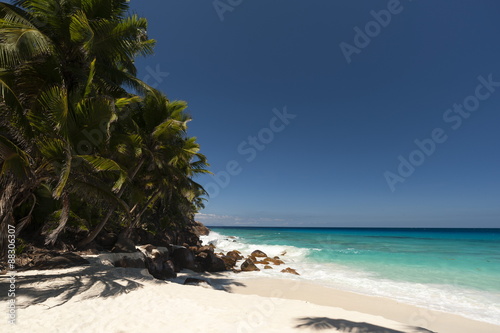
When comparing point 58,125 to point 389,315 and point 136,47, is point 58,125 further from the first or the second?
point 389,315

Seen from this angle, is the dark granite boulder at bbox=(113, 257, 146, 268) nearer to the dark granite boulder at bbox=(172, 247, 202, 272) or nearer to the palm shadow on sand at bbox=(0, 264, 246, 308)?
the palm shadow on sand at bbox=(0, 264, 246, 308)

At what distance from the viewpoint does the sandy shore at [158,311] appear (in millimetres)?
4660

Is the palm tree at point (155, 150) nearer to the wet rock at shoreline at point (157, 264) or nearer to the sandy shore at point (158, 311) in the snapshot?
the wet rock at shoreline at point (157, 264)

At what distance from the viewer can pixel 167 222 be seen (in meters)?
19.3

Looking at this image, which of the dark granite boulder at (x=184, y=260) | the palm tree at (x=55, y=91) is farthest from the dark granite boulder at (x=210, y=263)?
the palm tree at (x=55, y=91)

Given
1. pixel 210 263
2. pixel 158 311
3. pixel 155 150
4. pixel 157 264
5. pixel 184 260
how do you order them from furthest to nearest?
pixel 210 263 < pixel 184 260 < pixel 155 150 < pixel 157 264 < pixel 158 311

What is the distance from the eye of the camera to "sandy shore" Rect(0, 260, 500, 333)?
15.3 feet

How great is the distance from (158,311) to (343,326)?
422 centimetres

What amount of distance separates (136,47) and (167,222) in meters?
14.3

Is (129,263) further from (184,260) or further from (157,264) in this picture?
(184,260)

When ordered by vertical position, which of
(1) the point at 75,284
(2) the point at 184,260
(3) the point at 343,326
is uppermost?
(1) the point at 75,284

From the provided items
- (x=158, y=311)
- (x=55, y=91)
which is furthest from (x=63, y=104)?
(x=158, y=311)

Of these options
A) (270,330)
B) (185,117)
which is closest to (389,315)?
(270,330)

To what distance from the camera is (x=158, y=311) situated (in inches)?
215
